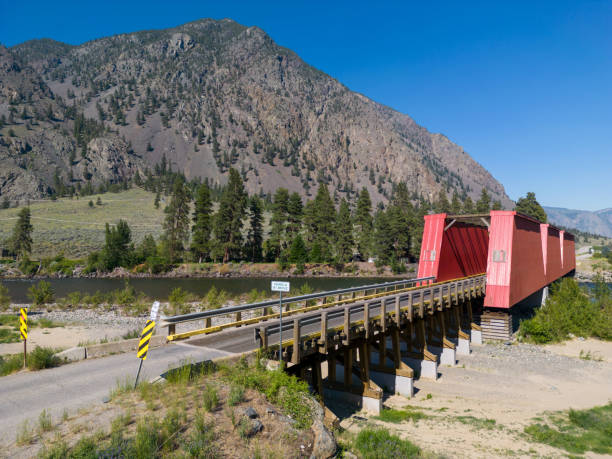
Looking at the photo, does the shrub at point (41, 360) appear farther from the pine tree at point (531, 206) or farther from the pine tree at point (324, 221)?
the pine tree at point (531, 206)

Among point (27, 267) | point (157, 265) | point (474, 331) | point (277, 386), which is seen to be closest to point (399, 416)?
point (277, 386)

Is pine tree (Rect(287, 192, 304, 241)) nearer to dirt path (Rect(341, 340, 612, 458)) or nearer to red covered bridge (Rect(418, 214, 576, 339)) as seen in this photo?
red covered bridge (Rect(418, 214, 576, 339))

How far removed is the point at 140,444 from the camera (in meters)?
5.75

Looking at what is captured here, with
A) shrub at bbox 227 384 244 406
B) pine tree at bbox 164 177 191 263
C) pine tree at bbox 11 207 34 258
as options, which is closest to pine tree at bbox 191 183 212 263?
pine tree at bbox 164 177 191 263

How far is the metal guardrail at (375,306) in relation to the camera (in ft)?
33.8

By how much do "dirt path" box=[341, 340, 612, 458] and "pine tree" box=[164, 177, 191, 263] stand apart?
64.6 metres

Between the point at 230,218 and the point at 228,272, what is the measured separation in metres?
12.1

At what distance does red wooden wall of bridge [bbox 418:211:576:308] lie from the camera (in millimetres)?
24547

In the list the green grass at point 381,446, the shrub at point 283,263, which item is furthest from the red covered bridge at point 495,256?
the shrub at point 283,263

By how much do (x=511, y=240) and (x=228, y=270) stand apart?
5737 cm

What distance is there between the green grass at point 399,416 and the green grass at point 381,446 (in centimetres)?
310

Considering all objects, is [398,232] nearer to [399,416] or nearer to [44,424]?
[399,416]

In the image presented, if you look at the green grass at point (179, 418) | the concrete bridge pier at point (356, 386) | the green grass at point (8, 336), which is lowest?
the green grass at point (8, 336)

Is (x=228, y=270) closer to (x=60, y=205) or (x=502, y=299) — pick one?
(x=502, y=299)
